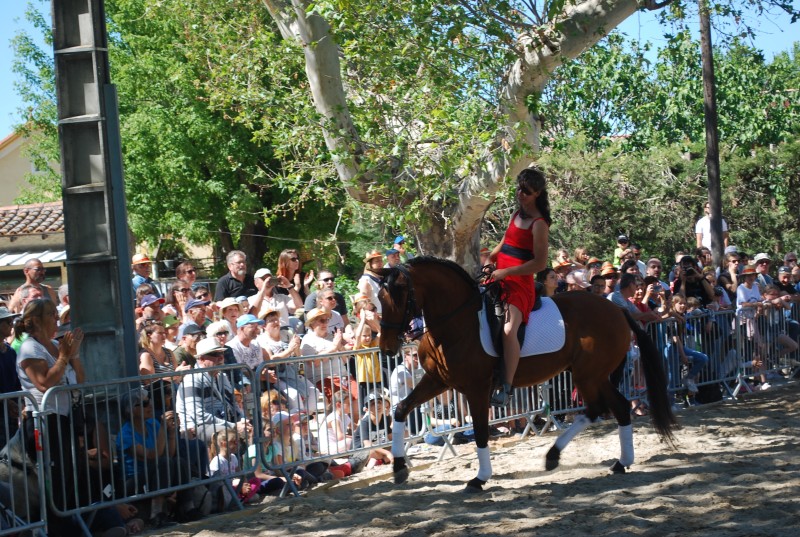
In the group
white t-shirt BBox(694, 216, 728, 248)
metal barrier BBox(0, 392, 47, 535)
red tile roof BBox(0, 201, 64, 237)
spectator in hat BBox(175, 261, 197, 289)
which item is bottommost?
metal barrier BBox(0, 392, 47, 535)

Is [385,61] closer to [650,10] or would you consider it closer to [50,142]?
[650,10]

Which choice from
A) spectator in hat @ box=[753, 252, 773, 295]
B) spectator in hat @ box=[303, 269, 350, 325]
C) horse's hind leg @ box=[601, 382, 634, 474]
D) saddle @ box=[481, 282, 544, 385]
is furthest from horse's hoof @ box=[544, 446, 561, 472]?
spectator in hat @ box=[753, 252, 773, 295]

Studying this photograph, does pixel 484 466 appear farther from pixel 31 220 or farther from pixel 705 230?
pixel 31 220

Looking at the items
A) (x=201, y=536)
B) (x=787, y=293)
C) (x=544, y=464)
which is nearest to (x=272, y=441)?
(x=201, y=536)

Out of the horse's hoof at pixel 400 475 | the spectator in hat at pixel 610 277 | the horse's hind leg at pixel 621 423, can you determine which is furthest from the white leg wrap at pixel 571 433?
the spectator in hat at pixel 610 277

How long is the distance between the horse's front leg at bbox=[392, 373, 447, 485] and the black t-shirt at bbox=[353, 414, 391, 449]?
1.27 meters

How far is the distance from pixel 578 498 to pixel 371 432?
2797mm

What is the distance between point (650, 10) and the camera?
1101 centimetres

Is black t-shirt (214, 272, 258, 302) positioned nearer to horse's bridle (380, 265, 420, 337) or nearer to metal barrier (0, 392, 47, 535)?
horse's bridle (380, 265, 420, 337)

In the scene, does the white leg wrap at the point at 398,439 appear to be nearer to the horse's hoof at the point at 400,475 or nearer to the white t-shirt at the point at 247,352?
the horse's hoof at the point at 400,475

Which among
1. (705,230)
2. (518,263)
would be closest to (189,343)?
(518,263)

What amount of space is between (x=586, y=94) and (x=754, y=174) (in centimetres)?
1878

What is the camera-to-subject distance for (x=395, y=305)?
Result: 7.96m

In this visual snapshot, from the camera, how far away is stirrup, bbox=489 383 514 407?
848 centimetres
